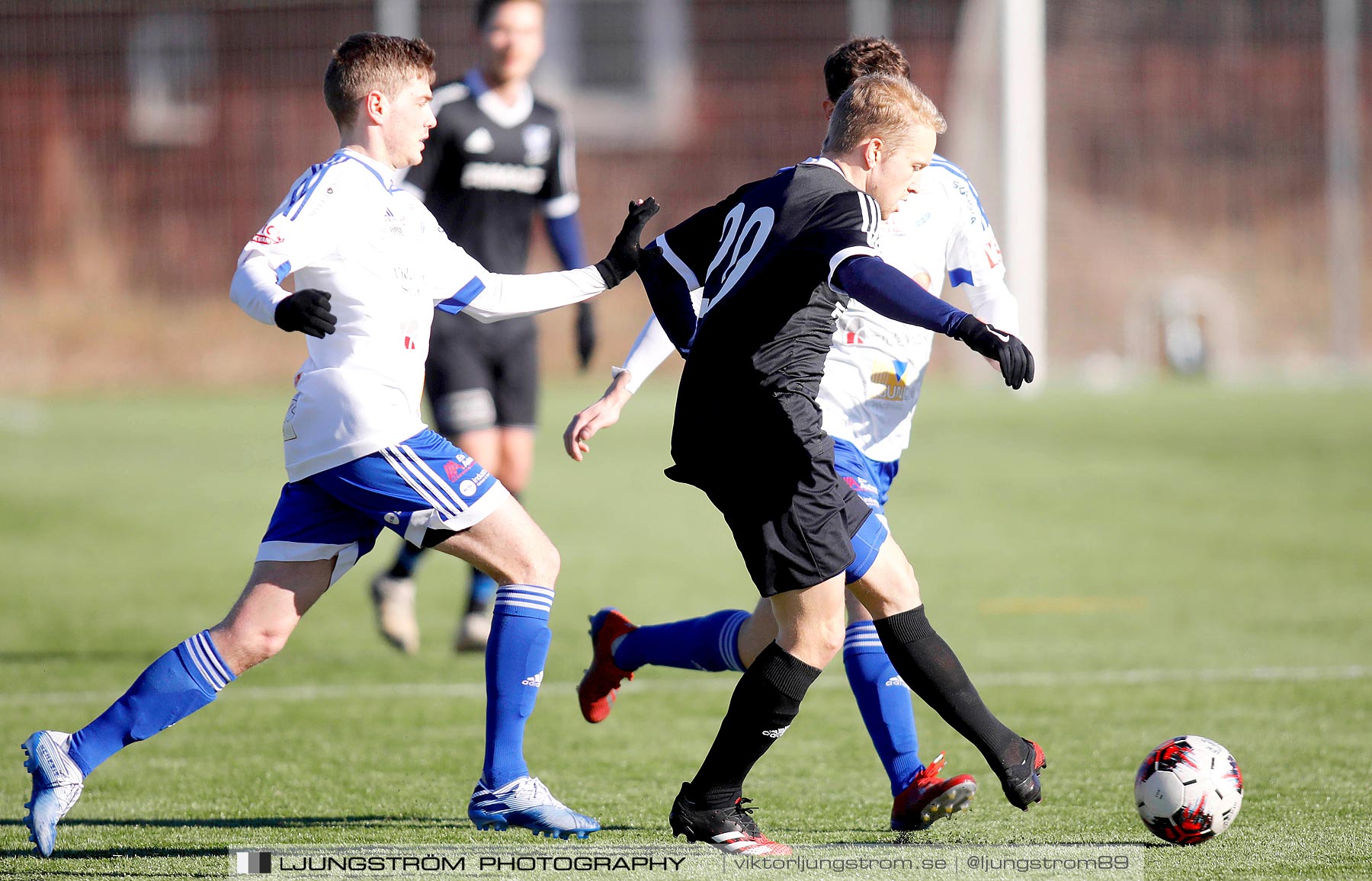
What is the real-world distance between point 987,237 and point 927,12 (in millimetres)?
18364

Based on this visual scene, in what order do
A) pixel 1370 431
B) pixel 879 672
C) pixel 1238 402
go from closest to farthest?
pixel 879 672 → pixel 1370 431 → pixel 1238 402

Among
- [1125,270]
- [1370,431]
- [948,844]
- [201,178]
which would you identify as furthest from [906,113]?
[201,178]

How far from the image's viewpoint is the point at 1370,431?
13781 mm

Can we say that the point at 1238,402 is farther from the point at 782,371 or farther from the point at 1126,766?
the point at 782,371

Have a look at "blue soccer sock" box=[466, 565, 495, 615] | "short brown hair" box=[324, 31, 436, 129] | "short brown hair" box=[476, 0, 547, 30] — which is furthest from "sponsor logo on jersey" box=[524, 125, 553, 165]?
"short brown hair" box=[324, 31, 436, 129]

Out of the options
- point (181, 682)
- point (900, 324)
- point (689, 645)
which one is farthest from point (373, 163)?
point (689, 645)

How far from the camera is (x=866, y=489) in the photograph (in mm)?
4074

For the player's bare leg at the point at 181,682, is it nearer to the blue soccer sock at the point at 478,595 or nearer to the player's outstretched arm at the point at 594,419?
the player's outstretched arm at the point at 594,419

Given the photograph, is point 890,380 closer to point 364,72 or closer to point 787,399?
point 787,399

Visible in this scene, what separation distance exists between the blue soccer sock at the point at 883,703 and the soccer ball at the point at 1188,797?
54 centimetres

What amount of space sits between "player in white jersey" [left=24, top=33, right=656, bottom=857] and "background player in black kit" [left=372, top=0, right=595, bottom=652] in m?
2.54

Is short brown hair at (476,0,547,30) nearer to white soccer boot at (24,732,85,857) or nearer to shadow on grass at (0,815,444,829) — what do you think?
shadow on grass at (0,815,444,829)

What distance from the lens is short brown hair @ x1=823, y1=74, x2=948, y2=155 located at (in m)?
3.48

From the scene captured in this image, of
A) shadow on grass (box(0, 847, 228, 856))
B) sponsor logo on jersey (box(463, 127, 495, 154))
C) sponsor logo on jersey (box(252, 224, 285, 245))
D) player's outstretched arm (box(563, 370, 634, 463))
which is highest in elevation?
sponsor logo on jersey (box(463, 127, 495, 154))
